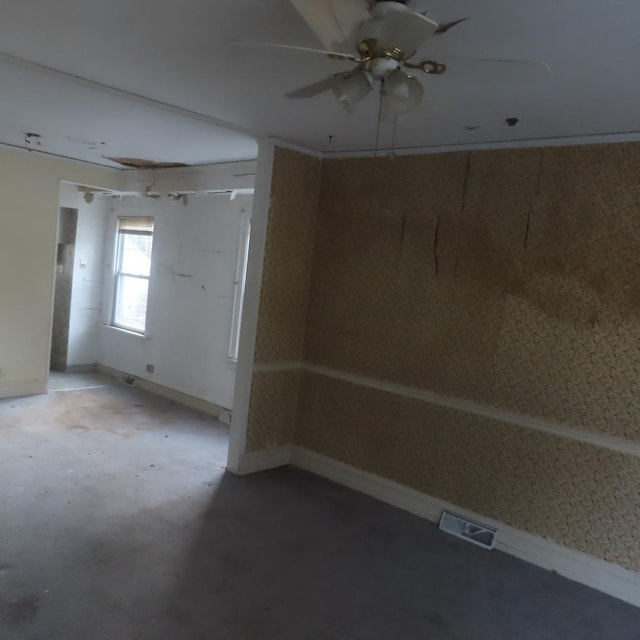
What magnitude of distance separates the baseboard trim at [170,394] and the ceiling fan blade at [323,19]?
168 inches

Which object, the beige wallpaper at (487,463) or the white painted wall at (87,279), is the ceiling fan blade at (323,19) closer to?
the beige wallpaper at (487,463)

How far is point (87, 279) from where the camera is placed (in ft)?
22.6

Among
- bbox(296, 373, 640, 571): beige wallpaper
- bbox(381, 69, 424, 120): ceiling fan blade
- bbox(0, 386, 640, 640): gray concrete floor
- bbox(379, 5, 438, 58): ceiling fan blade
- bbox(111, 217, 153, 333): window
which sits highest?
bbox(379, 5, 438, 58): ceiling fan blade

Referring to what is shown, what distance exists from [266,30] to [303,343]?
8.54 feet

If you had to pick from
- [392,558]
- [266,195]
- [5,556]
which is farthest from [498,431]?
[5,556]

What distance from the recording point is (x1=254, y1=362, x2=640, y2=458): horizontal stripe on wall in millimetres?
2939

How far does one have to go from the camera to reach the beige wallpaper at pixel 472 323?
295cm

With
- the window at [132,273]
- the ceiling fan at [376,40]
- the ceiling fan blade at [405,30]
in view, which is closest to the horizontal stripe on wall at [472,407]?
the ceiling fan at [376,40]

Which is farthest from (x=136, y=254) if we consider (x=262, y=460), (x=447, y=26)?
(x=447, y=26)

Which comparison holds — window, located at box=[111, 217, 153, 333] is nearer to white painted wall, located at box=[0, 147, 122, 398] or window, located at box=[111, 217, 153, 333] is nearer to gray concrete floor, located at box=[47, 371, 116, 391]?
gray concrete floor, located at box=[47, 371, 116, 391]

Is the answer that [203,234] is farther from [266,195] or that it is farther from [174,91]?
[174,91]

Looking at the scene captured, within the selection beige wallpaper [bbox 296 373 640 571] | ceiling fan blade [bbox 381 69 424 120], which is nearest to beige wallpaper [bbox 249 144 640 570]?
beige wallpaper [bbox 296 373 640 571]

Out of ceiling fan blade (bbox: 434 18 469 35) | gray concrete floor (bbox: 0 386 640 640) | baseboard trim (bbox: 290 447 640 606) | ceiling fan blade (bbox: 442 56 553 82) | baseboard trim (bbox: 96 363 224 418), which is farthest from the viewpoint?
baseboard trim (bbox: 96 363 224 418)

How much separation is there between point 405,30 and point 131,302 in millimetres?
5780
